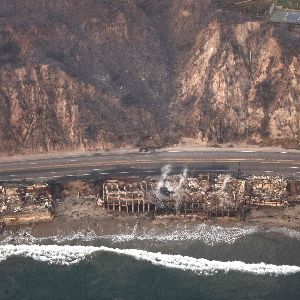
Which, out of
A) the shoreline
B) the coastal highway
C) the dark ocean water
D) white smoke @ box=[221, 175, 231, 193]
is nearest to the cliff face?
the coastal highway

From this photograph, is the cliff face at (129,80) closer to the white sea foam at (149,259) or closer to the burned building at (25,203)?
the burned building at (25,203)

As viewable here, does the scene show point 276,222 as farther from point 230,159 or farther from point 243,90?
point 243,90

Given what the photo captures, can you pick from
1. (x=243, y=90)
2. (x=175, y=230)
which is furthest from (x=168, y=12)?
(x=175, y=230)

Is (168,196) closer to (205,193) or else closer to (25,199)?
(205,193)

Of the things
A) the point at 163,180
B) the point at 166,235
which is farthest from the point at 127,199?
the point at 166,235

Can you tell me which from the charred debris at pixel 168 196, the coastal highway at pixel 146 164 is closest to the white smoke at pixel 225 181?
the charred debris at pixel 168 196
